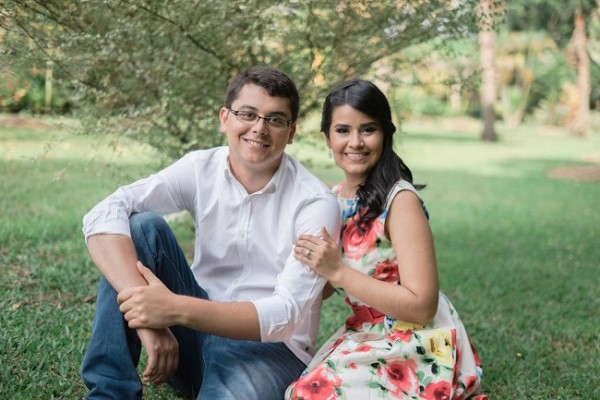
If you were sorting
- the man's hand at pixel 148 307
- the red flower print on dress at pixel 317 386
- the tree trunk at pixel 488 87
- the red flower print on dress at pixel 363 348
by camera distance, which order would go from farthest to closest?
the tree trunk at pixel 488 87 < the red flower print on dress at pixel 363 348 < the red flower print on dress at pixel 317 386 < the man's hand at pixel 148 307

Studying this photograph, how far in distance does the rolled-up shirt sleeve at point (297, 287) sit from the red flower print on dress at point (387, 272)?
0.21m

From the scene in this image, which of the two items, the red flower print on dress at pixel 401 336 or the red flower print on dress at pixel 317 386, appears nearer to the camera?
the red flower print on dress at pixel 317 386

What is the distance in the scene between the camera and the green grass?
3447 mm

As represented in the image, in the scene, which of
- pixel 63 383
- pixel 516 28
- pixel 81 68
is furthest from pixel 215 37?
Result: pixel 516 28

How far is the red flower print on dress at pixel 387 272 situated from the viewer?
8.84ft

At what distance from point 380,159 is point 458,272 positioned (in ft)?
10.8

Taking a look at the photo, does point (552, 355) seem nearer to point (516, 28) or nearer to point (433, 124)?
point (516, 28)

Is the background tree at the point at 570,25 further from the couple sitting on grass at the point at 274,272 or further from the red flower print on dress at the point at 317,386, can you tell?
the red flower print on dress at the point at 317,386

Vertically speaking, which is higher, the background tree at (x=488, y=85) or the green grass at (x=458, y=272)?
the background tree at (x=488, y=85)

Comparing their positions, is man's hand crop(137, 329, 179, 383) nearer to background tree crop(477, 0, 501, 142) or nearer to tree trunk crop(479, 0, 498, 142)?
background tree crop(477, 0, 501, 142)

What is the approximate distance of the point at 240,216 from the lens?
2.82 m

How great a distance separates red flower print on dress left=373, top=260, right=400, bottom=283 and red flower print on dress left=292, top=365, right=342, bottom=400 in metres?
0.41

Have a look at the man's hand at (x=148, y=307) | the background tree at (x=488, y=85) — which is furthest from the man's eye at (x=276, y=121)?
the background tree at (x=488, y=85)

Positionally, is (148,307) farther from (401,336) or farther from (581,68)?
(581,68)
